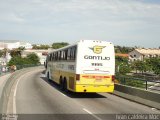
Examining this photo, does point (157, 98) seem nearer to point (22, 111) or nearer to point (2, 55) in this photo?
point (22, 111)

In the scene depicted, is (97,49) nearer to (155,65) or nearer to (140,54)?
(155,65)

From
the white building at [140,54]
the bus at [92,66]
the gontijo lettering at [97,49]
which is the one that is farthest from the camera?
the white building at [140,54]

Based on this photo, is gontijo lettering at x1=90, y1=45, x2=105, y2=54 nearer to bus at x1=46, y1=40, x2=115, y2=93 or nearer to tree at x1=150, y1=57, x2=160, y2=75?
bus at x1=46, y1=40, x2=115, y2=93

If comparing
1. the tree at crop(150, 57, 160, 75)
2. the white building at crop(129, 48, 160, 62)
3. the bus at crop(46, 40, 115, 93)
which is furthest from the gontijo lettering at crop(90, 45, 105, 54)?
the white building at crop(129, 48, 160, 62)

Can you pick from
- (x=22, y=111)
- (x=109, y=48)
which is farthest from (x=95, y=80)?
(x=22, y=111)

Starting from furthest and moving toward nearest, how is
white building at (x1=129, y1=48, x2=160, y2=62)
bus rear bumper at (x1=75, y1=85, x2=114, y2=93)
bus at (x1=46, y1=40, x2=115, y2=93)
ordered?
white building at (x1=129, y1=48, x2=160, y2=62) → bus at (x1=46, y1=40, x2=115, y2=93) → bus rear bumper at (x1=75, y1=85, x2=114, y2=93)

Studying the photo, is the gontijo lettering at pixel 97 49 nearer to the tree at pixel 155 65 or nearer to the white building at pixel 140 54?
the tree at pixel 155 65

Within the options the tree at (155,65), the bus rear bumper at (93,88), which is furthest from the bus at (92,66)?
the tree at (155,65)

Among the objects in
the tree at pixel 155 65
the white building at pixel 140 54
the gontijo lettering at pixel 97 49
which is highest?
the white building at pixel 140 54

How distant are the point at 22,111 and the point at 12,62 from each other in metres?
117

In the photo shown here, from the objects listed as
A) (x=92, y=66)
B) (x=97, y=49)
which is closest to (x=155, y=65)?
(x=97, y=49)

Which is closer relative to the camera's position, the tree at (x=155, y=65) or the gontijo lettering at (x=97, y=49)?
the gontijo lettering at (x=97, y=49)

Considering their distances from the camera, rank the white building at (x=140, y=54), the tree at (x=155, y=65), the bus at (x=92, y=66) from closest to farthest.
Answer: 1. the bus at (x=92, y=66)
2. the tree at (x=155, y=65)
3. the white building at (x=140, y=54)

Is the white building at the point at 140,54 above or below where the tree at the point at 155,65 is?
above
